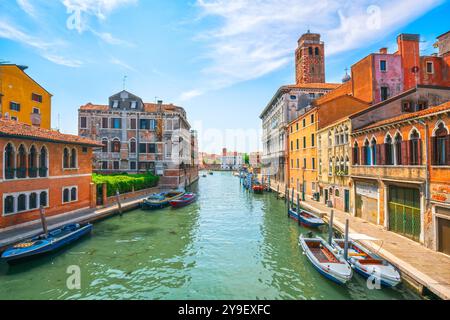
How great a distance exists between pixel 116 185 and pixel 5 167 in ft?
38.1

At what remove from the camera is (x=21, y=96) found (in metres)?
29.0

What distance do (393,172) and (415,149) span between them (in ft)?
6.55

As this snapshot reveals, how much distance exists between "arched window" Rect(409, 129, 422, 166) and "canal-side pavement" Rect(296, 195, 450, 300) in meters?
4.17

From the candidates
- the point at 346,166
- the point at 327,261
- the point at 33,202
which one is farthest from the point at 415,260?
the point at 33,202

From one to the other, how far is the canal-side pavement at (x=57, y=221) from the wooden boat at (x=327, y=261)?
49.4 feet

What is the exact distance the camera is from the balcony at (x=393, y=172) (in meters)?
13.0

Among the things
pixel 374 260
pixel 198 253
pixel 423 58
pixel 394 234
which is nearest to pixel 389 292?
pixel 374 260

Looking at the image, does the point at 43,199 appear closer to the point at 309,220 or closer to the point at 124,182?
the point at 124,182

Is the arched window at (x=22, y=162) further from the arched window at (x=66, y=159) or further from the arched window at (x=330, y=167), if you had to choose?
the arched window at (x=330, y=167)

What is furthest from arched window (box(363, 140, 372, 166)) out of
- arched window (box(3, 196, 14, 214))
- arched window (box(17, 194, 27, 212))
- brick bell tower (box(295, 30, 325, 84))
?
brick bell tower (box(295, 30, 325, 84))

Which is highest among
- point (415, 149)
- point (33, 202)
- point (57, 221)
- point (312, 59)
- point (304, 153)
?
point (312, 59)

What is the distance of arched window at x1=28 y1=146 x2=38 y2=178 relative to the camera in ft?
55.3

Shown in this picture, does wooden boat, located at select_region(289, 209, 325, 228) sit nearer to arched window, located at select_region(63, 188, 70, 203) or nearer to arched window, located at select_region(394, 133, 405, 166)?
arched window, located at select_region(394, 133, 405, 166)

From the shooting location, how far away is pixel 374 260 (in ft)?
34.8
